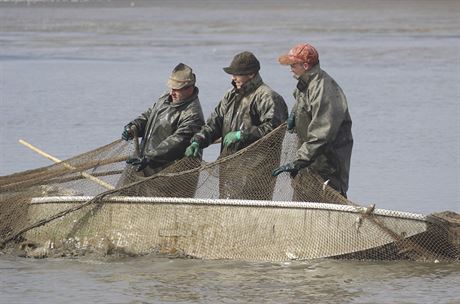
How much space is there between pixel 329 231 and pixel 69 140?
27.0 ft

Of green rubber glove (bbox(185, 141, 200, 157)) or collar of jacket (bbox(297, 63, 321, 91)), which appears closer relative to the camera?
collar of jacket (bbox(297, 63, 321, 91))

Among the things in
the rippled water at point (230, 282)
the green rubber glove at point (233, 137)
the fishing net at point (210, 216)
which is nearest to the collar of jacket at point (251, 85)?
the green rubber glove at point (233, 137)

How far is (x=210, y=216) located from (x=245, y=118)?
813 millimetres

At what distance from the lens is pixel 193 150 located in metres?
10.3

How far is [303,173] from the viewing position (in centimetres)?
988

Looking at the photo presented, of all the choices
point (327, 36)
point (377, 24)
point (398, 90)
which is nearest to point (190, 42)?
point (327, 36)

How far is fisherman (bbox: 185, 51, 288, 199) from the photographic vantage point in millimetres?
10180

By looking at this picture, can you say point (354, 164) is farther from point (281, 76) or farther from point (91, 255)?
point (281, 76)

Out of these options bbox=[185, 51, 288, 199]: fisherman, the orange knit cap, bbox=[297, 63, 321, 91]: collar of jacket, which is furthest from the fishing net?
the orange knit cap

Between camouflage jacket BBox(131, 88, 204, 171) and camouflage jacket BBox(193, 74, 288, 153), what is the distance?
17 cm

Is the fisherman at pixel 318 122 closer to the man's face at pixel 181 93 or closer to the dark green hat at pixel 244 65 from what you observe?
the dark green hat at pixel 244 65

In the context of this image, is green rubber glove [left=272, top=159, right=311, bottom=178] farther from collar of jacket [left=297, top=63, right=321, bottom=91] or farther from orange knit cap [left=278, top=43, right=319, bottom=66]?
orange knit cap [left=278, top=43, right=319, bottom=66]

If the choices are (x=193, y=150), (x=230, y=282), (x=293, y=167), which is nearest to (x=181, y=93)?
(x=193, y=150)

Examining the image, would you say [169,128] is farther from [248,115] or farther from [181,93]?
[248,115]
